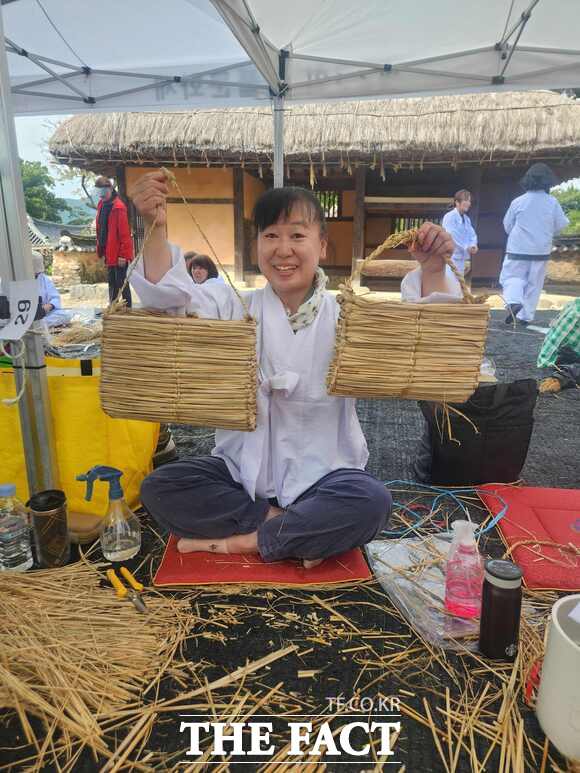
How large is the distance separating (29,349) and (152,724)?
4.55 feet

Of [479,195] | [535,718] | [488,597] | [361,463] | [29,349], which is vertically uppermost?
[479,195]

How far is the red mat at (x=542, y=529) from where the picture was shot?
194 cm

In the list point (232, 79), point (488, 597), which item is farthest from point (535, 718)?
point (232, 79)

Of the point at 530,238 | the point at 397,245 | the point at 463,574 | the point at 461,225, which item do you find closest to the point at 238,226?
the point at 461,225

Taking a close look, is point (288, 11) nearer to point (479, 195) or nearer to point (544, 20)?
point (544, 20)

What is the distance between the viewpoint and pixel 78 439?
7.38 feet

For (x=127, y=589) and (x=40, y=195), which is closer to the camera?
(x=127, y=589)

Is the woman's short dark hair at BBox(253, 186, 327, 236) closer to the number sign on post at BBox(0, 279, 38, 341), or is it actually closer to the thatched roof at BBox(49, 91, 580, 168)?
the number sign on post at BBox(0, 279, 38, 341)

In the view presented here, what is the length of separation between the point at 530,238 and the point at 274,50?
5.00 meters

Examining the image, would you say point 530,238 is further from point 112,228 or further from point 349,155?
point 112,228

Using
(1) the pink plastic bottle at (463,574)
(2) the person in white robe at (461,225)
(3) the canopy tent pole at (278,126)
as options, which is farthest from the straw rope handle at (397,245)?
(2) the person in white robe at (461,225)

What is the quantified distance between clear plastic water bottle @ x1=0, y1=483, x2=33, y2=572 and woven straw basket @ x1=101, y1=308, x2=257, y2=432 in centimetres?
77

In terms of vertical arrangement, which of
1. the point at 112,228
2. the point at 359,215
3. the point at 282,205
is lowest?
the point at 282,205

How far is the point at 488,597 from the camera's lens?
1.49 metres
